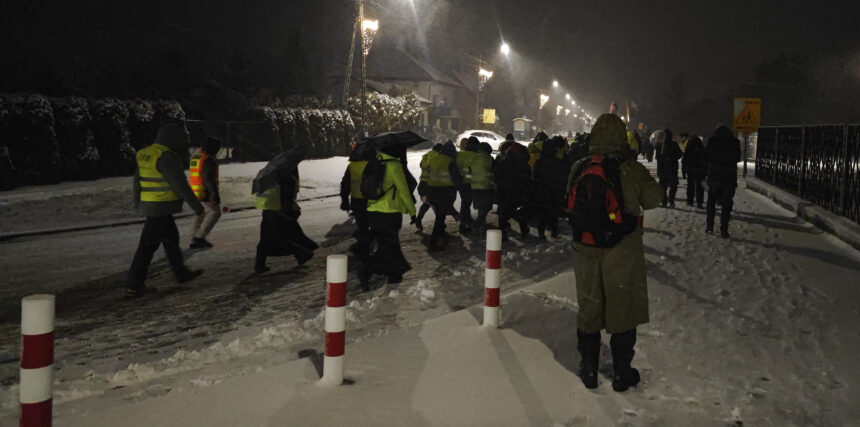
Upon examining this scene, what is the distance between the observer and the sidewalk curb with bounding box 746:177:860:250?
10.6 metres

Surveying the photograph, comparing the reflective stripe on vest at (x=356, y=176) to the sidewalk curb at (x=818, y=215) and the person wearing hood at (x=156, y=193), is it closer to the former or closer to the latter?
the person wearing hood at (x=156, y=193)

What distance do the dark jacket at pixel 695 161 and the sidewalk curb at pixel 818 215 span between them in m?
2.05

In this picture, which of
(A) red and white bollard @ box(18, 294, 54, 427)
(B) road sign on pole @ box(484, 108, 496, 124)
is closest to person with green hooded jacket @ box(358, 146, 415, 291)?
(A) red and white bollard @ box(18, 294, 54, 427)

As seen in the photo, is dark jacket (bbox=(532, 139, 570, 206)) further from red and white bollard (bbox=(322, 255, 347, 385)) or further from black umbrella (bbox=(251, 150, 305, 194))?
red and white bollard (bbox=(322, 255, 347, 385))

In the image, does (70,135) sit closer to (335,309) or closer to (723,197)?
(723,197)

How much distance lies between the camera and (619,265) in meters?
4.46

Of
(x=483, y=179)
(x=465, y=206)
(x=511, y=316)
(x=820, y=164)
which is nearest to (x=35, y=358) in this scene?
(x=511, y=316)

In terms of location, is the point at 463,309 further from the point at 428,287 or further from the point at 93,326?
the point at 93,326

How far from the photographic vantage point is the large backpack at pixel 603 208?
175 inches

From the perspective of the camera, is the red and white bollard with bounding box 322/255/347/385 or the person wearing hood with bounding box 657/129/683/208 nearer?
the red and white bollard with bounding box 322/255/347/385

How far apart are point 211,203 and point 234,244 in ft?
2.98

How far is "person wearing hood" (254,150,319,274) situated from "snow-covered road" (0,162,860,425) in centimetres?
30

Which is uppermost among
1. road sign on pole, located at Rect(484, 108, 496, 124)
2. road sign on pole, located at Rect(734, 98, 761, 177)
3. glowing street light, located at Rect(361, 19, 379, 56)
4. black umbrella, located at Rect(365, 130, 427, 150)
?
glowing street light, located at Rect(361, 19, 379, 56)

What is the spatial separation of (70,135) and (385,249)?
15.6 metres
